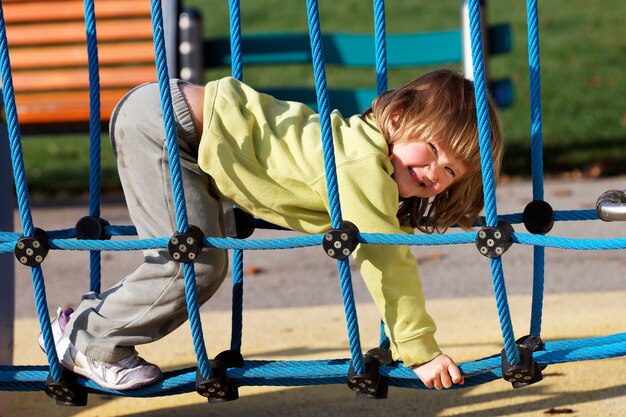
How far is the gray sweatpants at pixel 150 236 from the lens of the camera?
274cm

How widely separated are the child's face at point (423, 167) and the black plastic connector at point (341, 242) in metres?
0.27

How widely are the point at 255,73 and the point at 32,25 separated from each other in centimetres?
414

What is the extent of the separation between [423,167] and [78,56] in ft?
16.4

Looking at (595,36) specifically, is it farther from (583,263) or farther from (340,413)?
(340,413)

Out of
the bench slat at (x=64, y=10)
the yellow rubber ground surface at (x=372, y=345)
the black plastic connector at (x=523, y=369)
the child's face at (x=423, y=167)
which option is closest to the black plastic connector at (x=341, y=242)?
the child's face at (x=423, y=167)

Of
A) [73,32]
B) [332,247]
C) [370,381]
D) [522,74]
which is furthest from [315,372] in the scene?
[522,74]

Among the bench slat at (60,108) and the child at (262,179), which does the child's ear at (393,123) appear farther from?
the bench slat at (60,108)

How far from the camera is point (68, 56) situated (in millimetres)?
7250

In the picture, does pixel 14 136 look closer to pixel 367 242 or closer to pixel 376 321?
pixel 367 242

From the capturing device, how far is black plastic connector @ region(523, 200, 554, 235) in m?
2.81

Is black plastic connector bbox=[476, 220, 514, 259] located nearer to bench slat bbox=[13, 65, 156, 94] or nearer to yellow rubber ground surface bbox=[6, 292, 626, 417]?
yellow rubber ground surface bbox=[6, 292, 626, 417]

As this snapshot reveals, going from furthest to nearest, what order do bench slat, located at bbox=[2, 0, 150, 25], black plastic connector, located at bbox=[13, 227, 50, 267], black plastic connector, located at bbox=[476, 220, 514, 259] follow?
bench slat, located at bbox=[2, 0, 150, 25], black plastic connector, located at bbox=[13, 227, 50, 267], black plastic connector, located at bbox=[476, 220, 514, 259]

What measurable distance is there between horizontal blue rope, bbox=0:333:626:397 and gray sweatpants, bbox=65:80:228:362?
0.44 ft

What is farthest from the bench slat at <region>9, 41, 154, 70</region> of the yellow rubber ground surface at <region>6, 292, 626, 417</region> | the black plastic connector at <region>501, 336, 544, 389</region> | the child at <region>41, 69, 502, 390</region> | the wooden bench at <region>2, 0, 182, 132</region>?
the black plastic connector at <region>501, 336, 544, 389</region>
